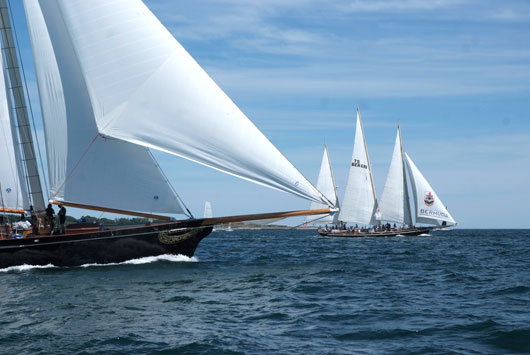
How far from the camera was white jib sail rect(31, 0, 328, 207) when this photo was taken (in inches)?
996

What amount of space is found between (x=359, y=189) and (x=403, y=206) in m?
6.11

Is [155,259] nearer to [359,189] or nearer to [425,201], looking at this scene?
[359,189]

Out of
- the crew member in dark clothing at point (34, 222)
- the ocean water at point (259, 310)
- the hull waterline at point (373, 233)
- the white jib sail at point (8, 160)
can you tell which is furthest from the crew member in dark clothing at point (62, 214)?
the hull waterline at point (373, 233)

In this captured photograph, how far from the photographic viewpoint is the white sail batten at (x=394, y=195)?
81625 mm

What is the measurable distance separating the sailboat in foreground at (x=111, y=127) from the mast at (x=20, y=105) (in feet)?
0.16

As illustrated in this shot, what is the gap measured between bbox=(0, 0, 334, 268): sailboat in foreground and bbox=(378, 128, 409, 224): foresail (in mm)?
54049

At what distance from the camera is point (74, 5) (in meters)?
28.9

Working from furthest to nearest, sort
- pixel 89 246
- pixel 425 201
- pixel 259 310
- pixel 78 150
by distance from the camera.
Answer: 1. pixel 425 201
2. pixel 89 246
3. pixel 78 150
4. pixel 259 310

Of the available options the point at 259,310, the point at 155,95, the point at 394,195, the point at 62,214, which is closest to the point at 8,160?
the point at 62,214

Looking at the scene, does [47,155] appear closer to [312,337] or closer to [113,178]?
[113,178]

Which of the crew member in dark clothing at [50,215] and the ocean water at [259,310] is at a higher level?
the crew member in dark clothing at [50,215]

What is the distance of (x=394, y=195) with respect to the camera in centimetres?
8169

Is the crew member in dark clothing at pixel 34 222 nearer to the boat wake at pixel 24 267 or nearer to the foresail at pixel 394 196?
the boat wake at pixel 24 267

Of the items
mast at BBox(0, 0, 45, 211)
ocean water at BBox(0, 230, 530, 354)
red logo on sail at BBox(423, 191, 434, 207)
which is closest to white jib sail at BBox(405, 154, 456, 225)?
red logo on sail at BBox(423, 191, 434, 207)
